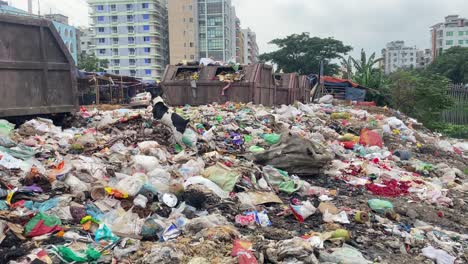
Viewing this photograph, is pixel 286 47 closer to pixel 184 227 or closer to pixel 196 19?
pixel 196 19

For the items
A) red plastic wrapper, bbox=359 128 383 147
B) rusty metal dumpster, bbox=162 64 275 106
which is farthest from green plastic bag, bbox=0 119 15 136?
red plastic wrapper, bbox=359 128 383 147

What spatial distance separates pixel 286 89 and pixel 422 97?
231 inches

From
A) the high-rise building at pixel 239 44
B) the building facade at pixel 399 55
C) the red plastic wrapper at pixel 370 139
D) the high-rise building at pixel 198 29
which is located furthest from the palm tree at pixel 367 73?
the building facade at pixel 399 55

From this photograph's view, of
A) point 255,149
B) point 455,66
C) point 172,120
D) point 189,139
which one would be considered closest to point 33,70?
point 172,120

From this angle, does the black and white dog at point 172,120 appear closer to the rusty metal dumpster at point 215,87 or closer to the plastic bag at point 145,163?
the plastic bag at point 145,163

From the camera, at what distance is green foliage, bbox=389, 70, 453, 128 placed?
14562mm

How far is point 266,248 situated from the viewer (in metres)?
2.68

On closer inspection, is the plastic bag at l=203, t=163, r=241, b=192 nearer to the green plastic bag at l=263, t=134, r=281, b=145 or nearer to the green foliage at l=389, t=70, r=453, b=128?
the green plastic bag at l=263, t=134, r=281, b=145

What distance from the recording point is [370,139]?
24.5 feet

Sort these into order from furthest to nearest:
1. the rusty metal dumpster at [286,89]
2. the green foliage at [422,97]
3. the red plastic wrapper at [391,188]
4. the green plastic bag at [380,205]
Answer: the green foliage at [422,97], the rusty metal dumpster at [286,89], the red plastic wrapper at [391,188], the green plastic bag at [380,205]

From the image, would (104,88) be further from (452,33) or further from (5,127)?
(452,33)

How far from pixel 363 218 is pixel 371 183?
1.44 m

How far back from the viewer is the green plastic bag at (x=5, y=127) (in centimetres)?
472

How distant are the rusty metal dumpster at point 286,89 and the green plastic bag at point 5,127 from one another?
302 inches
